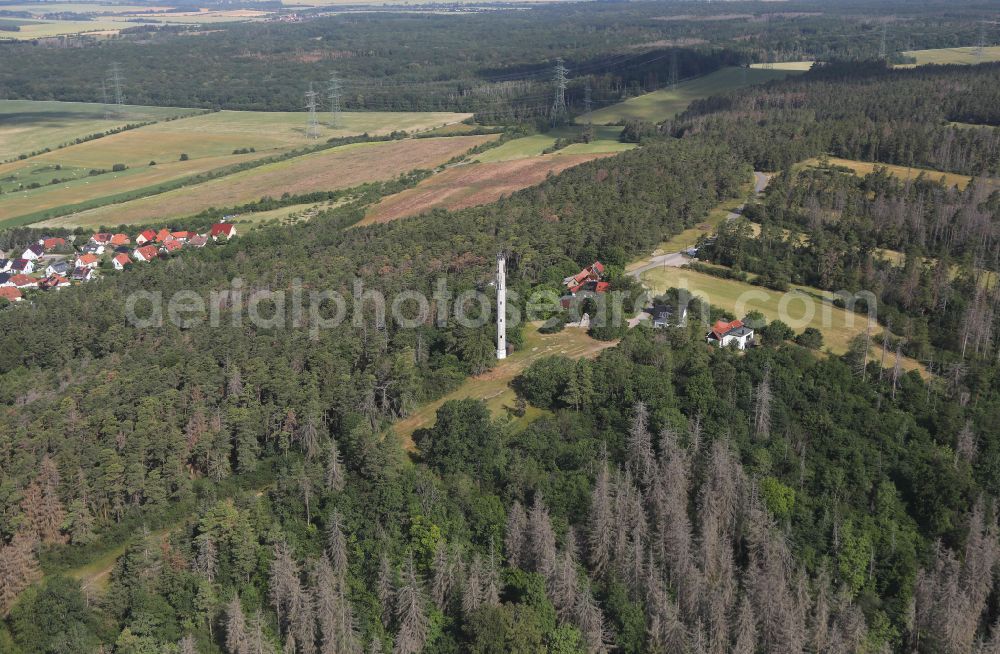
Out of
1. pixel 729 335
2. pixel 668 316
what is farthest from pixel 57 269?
pixel 729 335

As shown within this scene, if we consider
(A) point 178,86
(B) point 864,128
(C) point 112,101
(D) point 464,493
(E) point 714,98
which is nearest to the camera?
(D) point 464,493

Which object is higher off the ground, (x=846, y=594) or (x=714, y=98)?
(x=714, y=98)

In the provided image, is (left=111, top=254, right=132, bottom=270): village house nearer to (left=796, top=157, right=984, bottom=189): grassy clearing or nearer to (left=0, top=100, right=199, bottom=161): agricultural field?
(left=0, top=100, right=199, bottom=161): agricultural field

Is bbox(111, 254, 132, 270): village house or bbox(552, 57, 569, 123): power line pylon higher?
bbox(552, 57, 569, 123): power line pylon

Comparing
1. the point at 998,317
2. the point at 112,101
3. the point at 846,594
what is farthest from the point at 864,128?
the point at 112,101

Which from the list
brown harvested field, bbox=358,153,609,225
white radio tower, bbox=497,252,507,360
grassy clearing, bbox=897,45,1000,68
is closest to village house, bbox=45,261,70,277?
brown harvested field, bbox=358,153,609,225

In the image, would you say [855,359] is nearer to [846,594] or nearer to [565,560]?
[846,594]

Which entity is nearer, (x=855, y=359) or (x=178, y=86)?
(x=855, y=359)

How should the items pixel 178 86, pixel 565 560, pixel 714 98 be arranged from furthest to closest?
1. pixel 178 86
2. pixel 714 98
3. pixel 565 560
